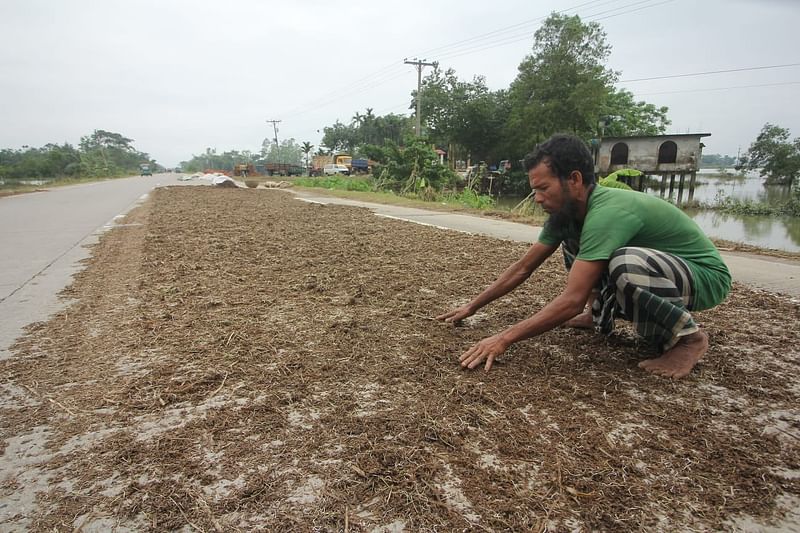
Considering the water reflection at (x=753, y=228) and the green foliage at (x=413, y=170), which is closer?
the water reflection at (x=753, y=228)

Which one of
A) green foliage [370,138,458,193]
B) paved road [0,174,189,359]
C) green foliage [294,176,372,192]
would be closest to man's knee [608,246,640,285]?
paved road [0,174,189,359]

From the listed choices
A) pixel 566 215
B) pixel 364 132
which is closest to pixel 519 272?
pixel 566 215

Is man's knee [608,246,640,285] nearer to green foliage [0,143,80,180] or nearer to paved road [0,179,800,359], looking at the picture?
paved road [0,179,800,359]

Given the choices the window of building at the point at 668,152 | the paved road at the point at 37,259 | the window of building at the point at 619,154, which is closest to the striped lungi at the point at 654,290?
the paved road at the point at 37,259

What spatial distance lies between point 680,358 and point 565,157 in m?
1.08

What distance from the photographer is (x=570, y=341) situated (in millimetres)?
2469

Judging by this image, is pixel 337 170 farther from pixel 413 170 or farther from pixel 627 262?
pixel 627 262

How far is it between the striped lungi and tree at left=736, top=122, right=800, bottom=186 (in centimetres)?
3477

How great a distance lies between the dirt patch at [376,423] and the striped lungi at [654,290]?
24 centimetres

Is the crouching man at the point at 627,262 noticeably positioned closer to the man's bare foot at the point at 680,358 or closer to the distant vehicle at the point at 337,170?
the man's bare foot at the point at 680,358

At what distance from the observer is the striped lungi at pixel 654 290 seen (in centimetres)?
192

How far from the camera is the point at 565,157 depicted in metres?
1.94

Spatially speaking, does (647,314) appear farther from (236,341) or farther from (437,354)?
(236,341)

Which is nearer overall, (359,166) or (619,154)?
(619,154)
